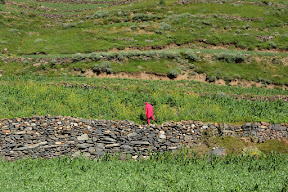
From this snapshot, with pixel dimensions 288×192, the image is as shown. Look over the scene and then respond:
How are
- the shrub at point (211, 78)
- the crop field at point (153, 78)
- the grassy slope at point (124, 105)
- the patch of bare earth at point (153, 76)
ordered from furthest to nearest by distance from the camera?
the shrub at point (211, 78) → the patch of bare earth at point (153, 76) → the grassy slope at point (124, 105) → the crop field at point (153, 78)

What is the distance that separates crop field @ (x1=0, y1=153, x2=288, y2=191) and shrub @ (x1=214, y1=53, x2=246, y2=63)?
23.3m

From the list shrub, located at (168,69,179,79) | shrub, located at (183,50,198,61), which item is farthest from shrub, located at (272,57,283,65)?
shrub, located at (168,69,179,79)

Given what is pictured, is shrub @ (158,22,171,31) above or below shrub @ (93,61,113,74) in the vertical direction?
above

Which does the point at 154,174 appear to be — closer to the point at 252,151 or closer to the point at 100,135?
the point at 100,135

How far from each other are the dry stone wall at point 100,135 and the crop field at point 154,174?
131 centimetres

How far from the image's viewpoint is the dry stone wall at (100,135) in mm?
13711

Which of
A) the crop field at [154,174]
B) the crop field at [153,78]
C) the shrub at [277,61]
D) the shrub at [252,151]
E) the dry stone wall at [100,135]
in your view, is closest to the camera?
the crop field at [154,174]

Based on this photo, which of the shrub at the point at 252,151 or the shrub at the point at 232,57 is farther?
the shrub at the point at 232,57

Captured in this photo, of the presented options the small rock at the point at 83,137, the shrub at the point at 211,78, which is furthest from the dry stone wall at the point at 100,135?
the shrub at the point at 211,78

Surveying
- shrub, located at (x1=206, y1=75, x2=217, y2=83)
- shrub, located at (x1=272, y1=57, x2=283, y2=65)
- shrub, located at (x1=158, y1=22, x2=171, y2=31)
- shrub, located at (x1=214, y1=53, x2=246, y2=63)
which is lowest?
shrub, located at (x1=206, y1=75, x2=217, y2=83)

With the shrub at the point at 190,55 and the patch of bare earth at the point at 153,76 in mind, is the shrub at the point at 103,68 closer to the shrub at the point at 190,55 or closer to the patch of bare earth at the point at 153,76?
the patch of bare earth at the point at 153,76

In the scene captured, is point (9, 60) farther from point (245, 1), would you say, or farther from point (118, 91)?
point (245, 1)

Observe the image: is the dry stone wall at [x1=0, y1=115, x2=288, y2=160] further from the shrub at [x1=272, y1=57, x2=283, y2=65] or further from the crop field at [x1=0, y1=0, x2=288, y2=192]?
the shrub at [x1=272, y1=57, x2=283, y2=65]

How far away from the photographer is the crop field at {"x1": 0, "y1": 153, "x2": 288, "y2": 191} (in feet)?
29.3
